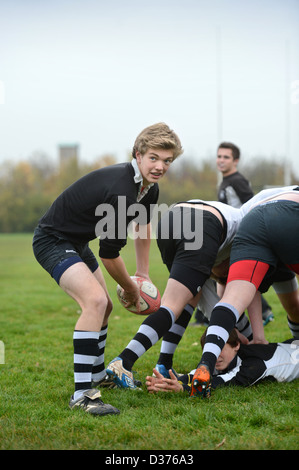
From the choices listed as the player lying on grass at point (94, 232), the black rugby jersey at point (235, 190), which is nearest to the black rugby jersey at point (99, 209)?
the player lying on grass at point (94, 232)

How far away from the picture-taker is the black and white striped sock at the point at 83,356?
3504 mm

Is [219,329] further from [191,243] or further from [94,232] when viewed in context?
[94,232]

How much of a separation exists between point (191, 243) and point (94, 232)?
74 centimetres

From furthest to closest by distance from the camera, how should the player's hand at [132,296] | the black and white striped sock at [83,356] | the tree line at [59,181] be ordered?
the tree line at [59,181] < the player's hand at [132,296] < the black and white striped sock at [83,356]

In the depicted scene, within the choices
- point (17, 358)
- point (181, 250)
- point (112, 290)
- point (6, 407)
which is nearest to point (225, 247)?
point (181, 250)

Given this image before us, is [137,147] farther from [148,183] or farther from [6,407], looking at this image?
[6,407]

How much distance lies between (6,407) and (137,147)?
2.05 meters

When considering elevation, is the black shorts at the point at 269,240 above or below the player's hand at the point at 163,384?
above

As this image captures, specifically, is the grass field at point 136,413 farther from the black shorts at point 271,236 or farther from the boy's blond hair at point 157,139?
the boy's blond hair at point 157,139

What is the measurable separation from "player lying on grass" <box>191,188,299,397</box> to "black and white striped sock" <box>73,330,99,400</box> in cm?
73

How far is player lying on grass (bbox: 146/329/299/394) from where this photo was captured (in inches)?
155

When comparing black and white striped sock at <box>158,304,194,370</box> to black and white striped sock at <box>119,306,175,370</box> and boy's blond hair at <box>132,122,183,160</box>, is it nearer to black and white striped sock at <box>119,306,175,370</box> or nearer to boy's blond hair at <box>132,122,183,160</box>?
black and white striped sock at <box>119,306,175,370</box>

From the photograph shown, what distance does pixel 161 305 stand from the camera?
3.92m

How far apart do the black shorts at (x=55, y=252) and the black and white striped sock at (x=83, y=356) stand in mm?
444
